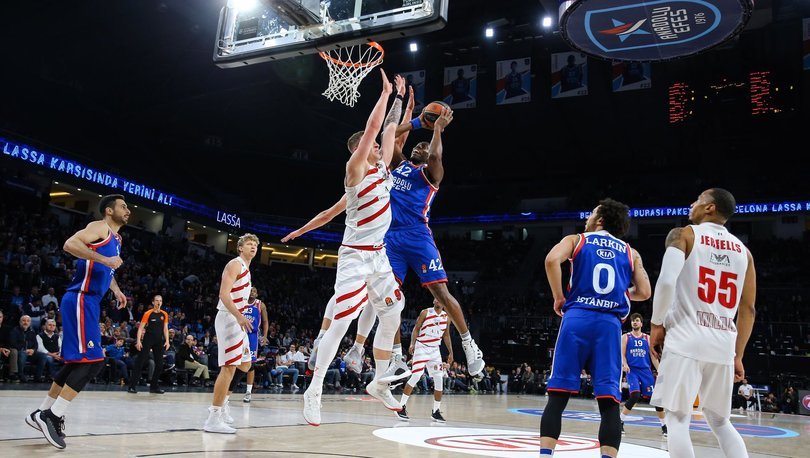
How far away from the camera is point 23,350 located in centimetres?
1176

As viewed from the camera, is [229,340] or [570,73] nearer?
[229,340]

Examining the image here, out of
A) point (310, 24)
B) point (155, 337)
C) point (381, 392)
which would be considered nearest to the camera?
point (381, 392)

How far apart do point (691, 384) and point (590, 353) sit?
637 millimetres

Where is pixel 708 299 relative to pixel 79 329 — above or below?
above

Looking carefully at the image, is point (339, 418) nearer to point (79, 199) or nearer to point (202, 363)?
point (202, 363)

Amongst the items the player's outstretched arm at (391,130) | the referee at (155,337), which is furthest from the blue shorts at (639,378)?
the referee at (155,337)

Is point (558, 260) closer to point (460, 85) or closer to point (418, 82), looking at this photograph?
point (460, 85)

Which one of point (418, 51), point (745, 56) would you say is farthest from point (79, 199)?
point (745, 56)

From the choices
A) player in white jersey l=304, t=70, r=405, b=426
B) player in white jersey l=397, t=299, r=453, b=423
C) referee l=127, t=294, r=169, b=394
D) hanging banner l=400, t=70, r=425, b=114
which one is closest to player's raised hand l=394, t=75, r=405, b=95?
player in white jersey l=304, t=70, r=405, b=426

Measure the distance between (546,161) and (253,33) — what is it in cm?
3100

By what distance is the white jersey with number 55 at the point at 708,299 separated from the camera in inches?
152

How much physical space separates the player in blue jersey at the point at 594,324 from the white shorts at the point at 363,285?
60.3 inches

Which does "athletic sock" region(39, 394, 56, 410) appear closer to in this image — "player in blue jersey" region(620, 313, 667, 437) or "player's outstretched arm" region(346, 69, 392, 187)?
"player's outstretched arm" region(346, 69, 392, 187)

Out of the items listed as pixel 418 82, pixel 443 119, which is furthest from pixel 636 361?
pixel 418 82
